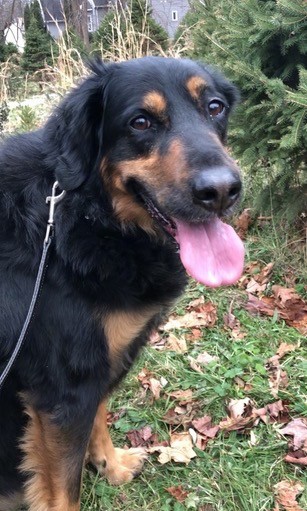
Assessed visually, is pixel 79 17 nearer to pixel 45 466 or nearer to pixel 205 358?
pixel 205 358

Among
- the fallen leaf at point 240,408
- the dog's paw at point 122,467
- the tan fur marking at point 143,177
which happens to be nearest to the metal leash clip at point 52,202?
the tan fur marking at point 143,177

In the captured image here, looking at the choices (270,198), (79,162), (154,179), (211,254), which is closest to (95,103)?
(79,162)

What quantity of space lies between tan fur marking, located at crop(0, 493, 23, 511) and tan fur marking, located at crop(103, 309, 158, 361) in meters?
0.93

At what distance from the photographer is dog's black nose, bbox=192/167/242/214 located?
5.74ft

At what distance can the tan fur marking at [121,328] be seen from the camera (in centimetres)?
198

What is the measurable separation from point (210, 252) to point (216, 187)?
30cm

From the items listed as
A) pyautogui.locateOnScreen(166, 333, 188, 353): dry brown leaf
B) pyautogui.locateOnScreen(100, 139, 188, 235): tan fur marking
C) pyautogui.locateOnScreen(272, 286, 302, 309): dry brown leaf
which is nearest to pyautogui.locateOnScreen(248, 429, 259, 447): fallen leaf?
pyautogui.locateOnScreen(166, 333, 188, 353): dry brown leaf

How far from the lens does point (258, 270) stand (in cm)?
411

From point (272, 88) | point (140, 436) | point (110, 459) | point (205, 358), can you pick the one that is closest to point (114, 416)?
point (140, 436)

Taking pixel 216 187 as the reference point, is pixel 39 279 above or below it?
below

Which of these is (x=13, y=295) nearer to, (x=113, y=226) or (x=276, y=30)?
(x=113, y=226)

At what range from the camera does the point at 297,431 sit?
268 cm

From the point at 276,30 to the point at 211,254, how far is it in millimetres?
2389

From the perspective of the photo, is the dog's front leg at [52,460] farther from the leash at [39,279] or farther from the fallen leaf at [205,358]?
the fallen leaf at [205,358]
